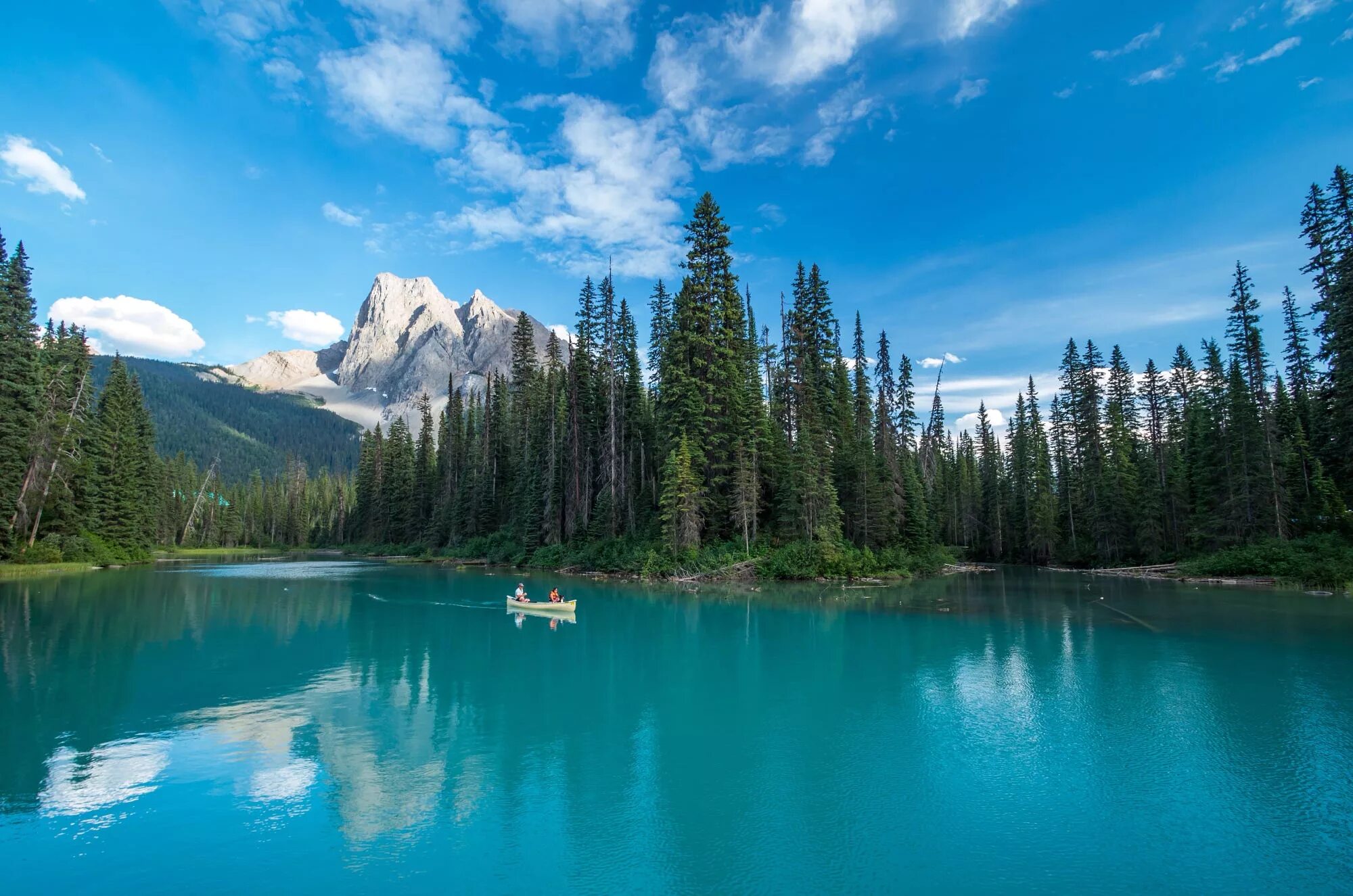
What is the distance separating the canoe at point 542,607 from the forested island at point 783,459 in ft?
53.8

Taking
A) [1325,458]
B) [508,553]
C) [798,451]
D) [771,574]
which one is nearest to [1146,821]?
[771,574]

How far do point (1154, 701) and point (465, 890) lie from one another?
49.7 ft

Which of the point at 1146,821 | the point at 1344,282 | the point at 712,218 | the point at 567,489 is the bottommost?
the point at 1146,821

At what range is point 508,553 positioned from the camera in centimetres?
6294

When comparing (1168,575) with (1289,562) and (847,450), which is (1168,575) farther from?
(847,450)

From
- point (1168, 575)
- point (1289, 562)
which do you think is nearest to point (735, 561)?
point (1168, 575)

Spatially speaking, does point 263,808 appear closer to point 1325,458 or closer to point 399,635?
point 399,635

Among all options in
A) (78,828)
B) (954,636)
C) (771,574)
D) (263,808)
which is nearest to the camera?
(78,828)

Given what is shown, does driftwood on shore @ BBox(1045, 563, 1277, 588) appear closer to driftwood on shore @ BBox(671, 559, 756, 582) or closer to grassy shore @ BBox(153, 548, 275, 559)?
driftwood on shore @ BBox(671, 559, 756, 582)

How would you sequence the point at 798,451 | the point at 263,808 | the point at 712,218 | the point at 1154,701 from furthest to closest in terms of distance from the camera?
the point at 712,218 → the point at 798,451 → the point at 1154,701 → the point at 263,808

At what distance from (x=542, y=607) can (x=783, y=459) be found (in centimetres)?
2644

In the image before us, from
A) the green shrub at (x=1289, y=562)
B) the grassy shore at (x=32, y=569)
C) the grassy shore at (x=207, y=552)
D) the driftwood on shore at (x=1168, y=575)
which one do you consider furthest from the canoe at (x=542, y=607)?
the grassy shore at (x=207, y=552)

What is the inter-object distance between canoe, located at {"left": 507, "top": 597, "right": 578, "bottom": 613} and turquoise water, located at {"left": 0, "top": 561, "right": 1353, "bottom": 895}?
4411mm

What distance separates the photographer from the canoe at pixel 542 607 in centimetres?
2945
